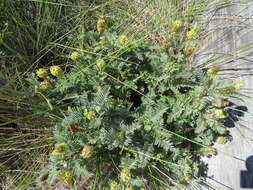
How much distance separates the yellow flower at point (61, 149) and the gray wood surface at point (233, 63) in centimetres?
76

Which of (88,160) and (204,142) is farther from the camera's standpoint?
(204,142)

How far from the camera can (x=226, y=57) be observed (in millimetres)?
1582

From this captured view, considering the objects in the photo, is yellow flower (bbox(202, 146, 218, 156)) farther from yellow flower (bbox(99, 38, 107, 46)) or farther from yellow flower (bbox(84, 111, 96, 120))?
yellow flower (bbox(99, 38, 107, 46))

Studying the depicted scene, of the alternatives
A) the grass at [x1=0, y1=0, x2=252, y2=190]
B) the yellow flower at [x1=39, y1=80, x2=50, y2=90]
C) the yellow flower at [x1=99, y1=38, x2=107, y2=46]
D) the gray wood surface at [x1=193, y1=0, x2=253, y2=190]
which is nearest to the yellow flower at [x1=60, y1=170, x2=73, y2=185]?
the grass at [x1=0, y1=0, x2=252, y2=190]

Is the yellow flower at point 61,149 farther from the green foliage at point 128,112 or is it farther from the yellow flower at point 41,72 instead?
the yellow flower at point 41,72

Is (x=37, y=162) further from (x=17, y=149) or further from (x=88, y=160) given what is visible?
(x=88, y=160)

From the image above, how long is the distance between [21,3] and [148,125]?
110cm

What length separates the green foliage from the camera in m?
1.17

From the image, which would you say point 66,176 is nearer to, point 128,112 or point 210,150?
point 128,112

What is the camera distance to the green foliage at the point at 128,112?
1170 mm

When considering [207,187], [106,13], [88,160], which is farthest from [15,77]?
[207,187]

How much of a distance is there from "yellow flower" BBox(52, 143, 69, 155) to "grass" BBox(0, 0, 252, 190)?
245 millimetres

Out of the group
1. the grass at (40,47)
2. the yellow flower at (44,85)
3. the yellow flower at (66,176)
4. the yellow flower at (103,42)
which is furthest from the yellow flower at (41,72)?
the yellow flower at (66,176)

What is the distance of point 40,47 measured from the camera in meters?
1.61
